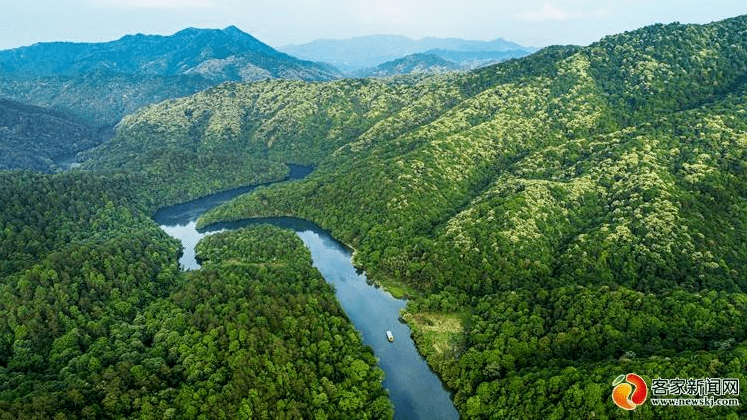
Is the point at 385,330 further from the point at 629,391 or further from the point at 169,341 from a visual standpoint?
the point at 629,391

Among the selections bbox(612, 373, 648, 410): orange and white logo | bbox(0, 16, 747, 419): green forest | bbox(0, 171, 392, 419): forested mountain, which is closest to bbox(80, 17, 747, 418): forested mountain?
bbox(0, 16, 747, 419): green forest

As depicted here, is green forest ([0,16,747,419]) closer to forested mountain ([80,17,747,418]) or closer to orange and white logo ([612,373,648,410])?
forested mountain ([80,17,747,418])

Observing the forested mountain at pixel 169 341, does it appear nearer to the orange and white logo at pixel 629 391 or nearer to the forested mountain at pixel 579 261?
the forested mountain at pixel 579 261

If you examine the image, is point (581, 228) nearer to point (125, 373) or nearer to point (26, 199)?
point (125, 373)

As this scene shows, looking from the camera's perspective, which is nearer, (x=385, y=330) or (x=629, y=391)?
(x=629, y=391)

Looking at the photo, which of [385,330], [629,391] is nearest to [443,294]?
[385,330]

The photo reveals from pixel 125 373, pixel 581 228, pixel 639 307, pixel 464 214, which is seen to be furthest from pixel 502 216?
pixel 125 373

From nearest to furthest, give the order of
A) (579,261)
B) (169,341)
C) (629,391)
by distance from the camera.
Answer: (629,391)
(169,341)
(579,261)
